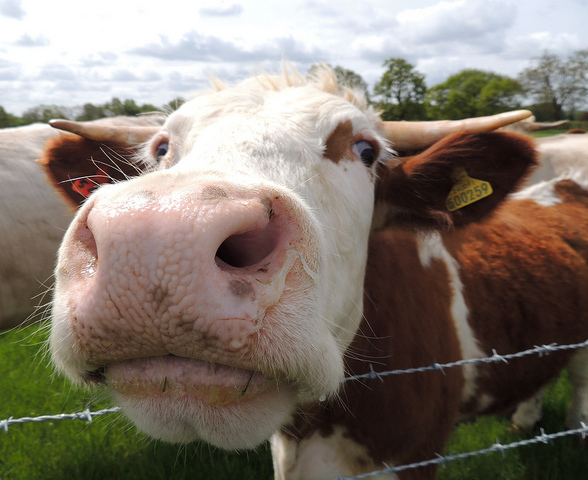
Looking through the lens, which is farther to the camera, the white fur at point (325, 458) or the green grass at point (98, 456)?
the green grass at point (98, 456)

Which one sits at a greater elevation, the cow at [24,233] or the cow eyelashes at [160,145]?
the cow eyelashes at [160,145]

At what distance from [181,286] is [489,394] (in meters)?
2.78

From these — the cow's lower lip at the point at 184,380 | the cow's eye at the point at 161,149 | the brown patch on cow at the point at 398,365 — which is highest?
the cow's eye at the point at 161,149

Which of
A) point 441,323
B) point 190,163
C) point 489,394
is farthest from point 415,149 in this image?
point 489,394

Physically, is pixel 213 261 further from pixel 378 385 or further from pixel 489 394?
pixel 489 394

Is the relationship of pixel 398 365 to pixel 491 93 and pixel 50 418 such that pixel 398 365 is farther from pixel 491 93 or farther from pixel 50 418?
pixel 491 93

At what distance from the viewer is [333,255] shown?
185 cm

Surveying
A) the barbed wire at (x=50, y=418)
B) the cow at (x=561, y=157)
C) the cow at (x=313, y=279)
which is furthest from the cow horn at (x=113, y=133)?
the cow at (x=561, y=157)

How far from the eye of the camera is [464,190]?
248 cm

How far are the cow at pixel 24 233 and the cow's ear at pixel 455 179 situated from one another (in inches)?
118

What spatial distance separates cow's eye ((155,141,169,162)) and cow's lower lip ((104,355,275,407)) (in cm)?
124

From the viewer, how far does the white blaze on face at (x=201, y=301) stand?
1070 mm

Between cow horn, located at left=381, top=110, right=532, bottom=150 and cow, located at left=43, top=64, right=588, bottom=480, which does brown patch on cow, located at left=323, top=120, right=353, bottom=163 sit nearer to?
cow, located at left=43, top=64, right=588, bottom=480

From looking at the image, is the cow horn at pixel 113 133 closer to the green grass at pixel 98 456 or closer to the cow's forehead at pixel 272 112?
the cow's forehead at pixel 272 112
